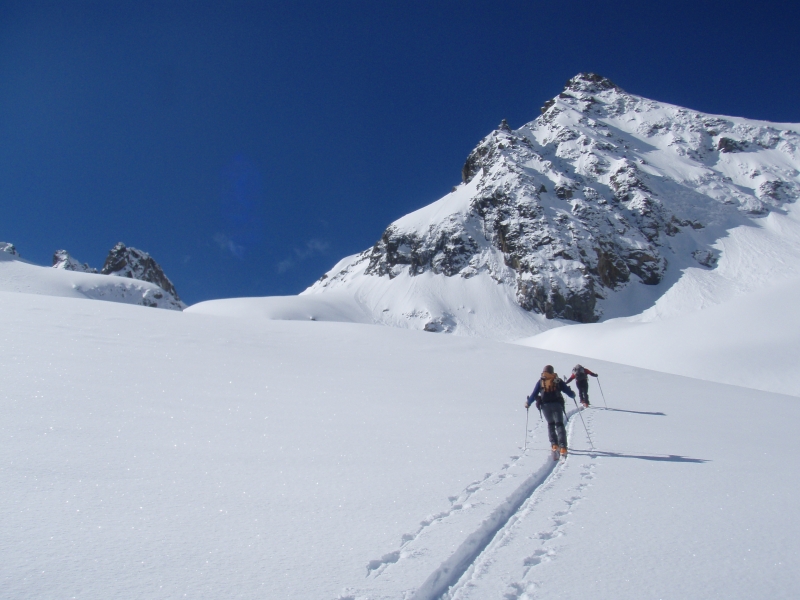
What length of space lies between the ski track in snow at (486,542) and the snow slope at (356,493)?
0.02 m

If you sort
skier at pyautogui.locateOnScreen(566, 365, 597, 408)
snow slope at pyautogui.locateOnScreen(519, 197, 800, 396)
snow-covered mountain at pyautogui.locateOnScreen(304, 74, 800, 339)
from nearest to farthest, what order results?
1. skier at pyautogui.locateOnScreen(566, 365, 597, 408)
2. snow slope at pyautogui.locateOnScreen(519, 197, 800, 396)
3. snow-covered mountain at pyautogui.locateOnScreen(304, 74, 800, 339)

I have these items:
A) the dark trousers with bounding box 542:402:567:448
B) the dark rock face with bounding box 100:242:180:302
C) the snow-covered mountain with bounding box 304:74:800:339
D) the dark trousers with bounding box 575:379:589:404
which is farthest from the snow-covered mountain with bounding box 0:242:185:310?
the dark trousers with bounding box 542:402:567:448

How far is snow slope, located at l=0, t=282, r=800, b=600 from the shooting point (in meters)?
3.14

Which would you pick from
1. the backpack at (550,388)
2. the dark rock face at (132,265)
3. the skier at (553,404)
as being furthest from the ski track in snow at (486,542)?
the dark rock face at (132,265)

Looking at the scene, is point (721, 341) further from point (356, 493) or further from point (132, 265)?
point (132, 265)

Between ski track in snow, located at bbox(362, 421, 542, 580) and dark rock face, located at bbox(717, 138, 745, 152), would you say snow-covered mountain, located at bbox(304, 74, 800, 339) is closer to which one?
dark rock face, located at bbox(717, 138, 745, 152)

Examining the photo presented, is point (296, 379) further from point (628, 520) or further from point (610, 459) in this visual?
point (628, 520)

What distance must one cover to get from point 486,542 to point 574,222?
9392cm

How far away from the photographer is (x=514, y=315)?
268 feet

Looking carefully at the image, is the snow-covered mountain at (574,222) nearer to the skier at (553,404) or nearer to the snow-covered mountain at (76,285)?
the snow-covered mountain at (76,285)

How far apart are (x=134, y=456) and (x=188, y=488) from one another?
130cm

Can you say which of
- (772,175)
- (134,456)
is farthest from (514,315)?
(134,456)

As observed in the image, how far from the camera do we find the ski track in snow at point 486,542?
3.11 meters

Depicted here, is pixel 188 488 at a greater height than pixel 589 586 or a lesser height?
greater
